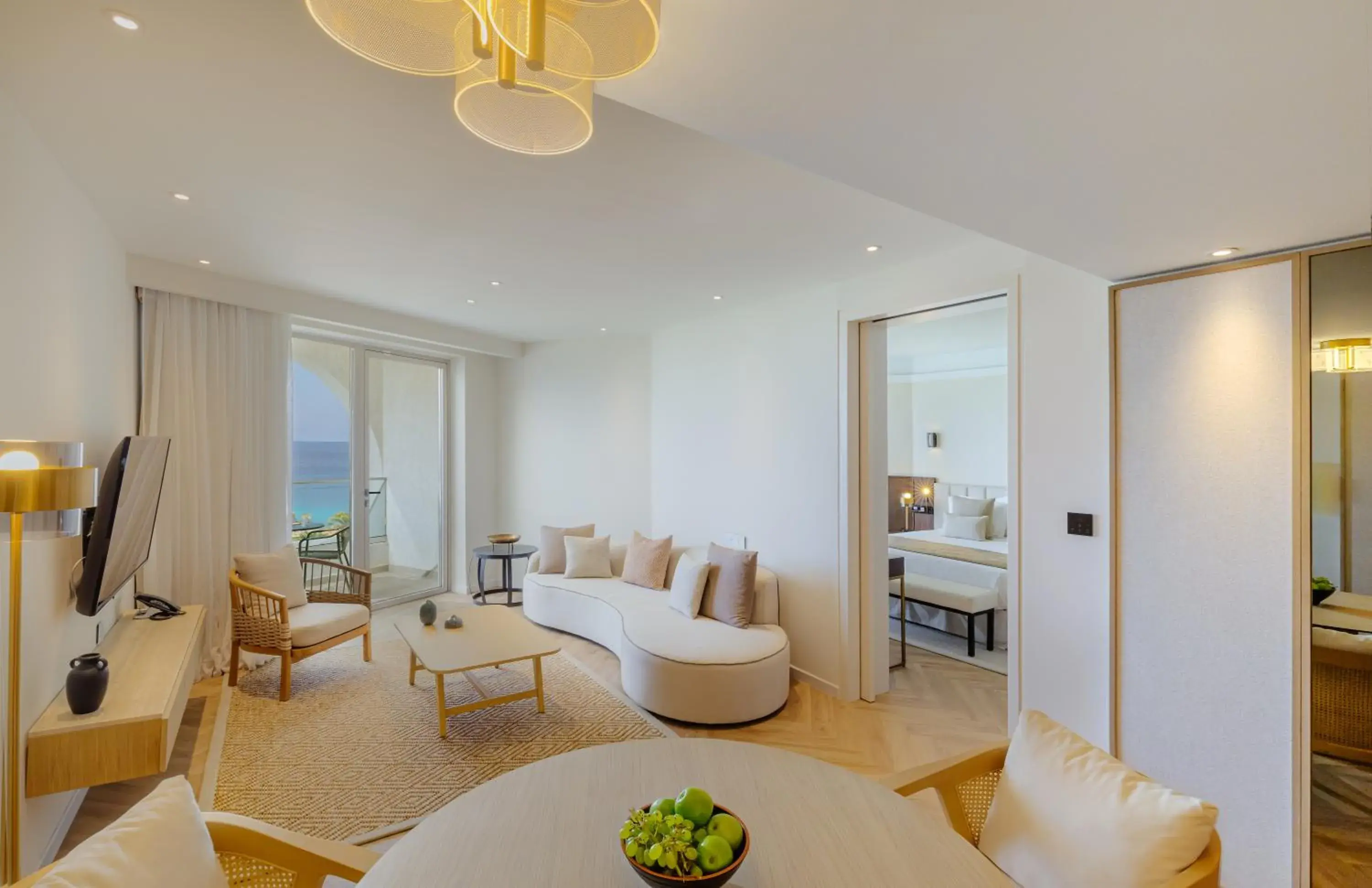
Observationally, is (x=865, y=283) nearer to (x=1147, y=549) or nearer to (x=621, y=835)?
(x=1147, y=549)

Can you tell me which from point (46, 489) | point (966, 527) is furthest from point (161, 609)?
point (966, 527)

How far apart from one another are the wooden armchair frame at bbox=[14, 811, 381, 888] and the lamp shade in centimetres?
118

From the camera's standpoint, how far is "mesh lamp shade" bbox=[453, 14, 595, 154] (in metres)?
1.08

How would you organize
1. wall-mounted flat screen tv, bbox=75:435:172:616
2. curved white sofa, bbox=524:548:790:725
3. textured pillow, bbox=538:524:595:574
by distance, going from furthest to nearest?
textured pillow, bbox=538:524:595:574, curved white sofa, bbox=524:548:790:725, wall-mounted flat screen tv, bbox=75:435:172:616

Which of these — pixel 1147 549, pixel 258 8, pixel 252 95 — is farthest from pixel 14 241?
pixel 1147 549

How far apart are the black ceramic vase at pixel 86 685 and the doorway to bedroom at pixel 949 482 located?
12.4 ft

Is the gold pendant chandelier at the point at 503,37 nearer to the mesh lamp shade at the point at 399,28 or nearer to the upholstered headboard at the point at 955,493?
the mesh lamp shade at the point at 399,28

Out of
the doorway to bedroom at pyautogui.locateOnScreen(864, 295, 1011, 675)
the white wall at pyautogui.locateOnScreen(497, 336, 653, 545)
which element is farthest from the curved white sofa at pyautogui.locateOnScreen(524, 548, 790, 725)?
the white wall at pyautogui.locateOnScreen(497, 336, 653, 545)

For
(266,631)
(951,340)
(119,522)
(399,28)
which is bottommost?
(266,631)

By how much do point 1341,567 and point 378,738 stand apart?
13.9 ft

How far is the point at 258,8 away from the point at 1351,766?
4.04 m

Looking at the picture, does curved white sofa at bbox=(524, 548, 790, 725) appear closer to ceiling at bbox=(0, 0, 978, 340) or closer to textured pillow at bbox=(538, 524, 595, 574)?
textured pillow at bbox=(538, 524, 595, 574)

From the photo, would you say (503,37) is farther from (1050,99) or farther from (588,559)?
(588,559)

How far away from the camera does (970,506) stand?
6348 millimetres
